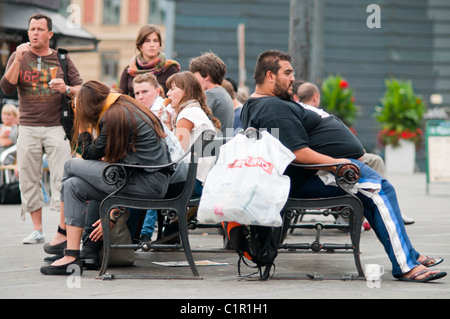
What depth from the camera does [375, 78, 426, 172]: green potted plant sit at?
21.6 metres

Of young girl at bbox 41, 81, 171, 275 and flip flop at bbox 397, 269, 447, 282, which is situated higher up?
young girl at bbox 41, 81, 171, 275

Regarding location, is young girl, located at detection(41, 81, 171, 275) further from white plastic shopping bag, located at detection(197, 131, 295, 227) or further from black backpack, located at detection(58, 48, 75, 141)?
black backpack, located at detection(58, 48, 75, 141)

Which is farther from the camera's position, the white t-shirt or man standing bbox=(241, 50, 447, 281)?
the white t-shirt

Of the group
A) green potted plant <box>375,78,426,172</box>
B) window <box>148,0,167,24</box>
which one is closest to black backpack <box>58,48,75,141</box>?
green potted plant <box>375,78,426,172</box>

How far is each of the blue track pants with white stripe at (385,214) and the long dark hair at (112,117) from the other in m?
1.13

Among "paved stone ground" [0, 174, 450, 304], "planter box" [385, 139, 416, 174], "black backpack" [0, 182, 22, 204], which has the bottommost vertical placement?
"planter box" [385, 139, 416, 174]

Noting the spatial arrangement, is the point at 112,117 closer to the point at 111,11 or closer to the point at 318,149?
the point at 318,149

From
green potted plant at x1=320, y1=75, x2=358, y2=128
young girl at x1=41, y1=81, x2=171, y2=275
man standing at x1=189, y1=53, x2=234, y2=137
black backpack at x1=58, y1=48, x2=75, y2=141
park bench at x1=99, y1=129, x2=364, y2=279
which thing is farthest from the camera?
green potted plant at x1=320, y1=75, x2=358, y2=128

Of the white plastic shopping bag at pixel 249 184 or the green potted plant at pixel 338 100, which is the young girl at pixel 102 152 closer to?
the white plastic shopping bag at pixel 249 184

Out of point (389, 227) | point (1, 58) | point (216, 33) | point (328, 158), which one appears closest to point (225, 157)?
point (328, 158)

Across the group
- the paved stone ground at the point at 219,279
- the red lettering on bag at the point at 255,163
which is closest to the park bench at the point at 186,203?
the paved stone ground at the point at 219,279

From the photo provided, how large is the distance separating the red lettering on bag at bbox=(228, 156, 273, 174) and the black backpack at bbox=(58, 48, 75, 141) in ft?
9.08

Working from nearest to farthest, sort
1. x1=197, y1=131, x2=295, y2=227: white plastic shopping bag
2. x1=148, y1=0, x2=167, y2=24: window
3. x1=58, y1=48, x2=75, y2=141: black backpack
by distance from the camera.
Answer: x1=197, y1=131, x2=295, y2=227: white plastic shopping bag < x1=58, y1=48, x2=75, y2=141: black backpack < x1=148, y1=0, x2=167, y2=24: window
